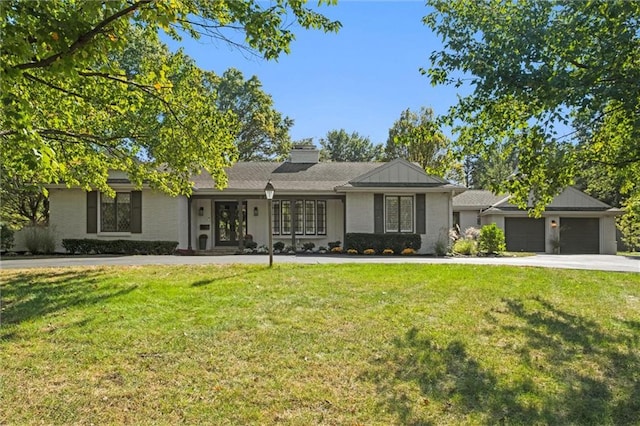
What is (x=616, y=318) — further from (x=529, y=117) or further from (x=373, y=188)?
(x=373, y=188)

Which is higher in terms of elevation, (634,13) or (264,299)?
(634,13)

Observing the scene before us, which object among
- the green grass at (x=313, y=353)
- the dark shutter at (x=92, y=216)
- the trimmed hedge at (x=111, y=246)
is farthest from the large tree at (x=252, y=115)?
the green grass at (x=313, y=353)

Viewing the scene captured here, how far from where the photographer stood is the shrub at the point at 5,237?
15.3 m

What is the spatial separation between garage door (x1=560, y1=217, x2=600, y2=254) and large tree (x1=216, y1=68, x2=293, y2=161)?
2094cm

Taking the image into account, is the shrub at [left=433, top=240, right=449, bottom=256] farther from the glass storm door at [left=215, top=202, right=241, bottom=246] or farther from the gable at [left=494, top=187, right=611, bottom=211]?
the glass storm door at [left=215, top=202, right=241, bottom=246]

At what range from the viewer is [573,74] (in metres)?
5.08

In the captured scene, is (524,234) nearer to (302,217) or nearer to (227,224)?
(302,217)

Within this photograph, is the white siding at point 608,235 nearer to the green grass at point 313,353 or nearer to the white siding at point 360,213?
the white siding at point 360,213

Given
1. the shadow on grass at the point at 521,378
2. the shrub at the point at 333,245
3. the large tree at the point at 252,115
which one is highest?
the large tree at the point at 252,115

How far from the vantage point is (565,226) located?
23.1 meters

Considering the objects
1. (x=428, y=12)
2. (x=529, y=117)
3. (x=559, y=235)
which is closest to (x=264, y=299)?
(x=529, y=117)

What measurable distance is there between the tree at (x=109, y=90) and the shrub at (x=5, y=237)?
725cm

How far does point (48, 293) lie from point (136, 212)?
32.9 ft

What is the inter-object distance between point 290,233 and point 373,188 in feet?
14.0
